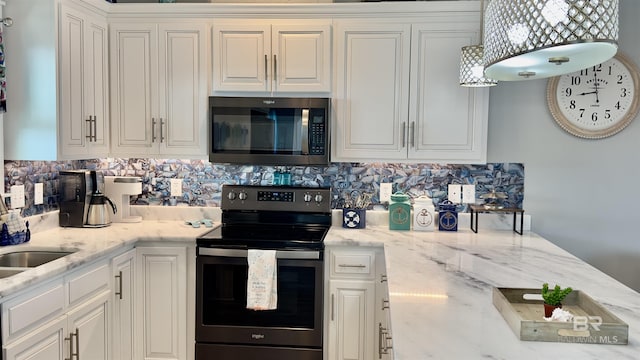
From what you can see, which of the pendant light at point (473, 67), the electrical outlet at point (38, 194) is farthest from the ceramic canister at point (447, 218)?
the electrical outlet at point (38, 194)

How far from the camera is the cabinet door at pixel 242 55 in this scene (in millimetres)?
3191

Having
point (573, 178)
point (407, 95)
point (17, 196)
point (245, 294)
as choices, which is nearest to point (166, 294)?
point (245, 294)

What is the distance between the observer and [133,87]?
129 inches

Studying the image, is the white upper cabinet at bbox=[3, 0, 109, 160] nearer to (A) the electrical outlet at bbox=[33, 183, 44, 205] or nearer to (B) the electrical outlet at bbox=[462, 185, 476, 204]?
(A) the electrical outlet at bbox=[33, 183, 44, 205]

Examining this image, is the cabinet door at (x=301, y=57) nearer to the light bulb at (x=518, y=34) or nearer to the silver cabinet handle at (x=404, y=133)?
the silver cabinet handle at (x=404, y=133)

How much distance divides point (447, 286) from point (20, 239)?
6.93ft

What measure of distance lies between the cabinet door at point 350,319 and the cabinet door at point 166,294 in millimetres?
846

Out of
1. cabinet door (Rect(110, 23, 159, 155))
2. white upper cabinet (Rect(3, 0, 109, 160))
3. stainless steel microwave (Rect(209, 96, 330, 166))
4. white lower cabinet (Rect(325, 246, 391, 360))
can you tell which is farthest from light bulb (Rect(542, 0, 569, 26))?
cabinet door (Rect(110, 23, 159, 155))

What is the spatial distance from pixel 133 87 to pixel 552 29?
2692 mm

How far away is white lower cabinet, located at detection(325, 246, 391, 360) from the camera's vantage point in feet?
9.60

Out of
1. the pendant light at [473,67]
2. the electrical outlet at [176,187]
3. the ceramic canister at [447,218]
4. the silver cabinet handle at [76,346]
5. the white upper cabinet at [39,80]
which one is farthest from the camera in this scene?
the electrical outlet at [176,187]

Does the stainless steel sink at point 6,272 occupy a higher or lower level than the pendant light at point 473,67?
lower

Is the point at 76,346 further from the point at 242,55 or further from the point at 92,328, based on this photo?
the point at 242,55

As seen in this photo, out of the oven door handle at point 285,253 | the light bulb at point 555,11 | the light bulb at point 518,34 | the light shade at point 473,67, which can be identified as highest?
the light shade at point 473,67
